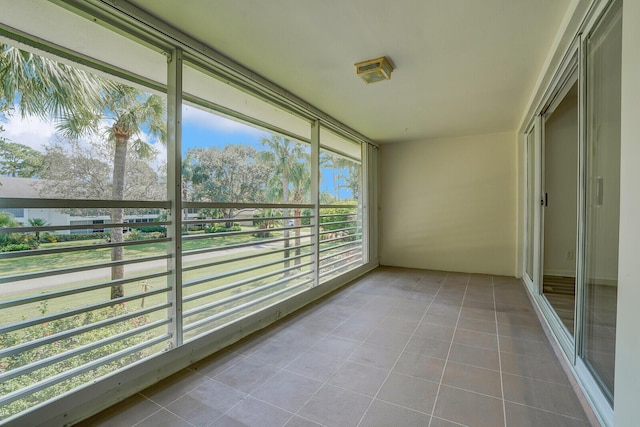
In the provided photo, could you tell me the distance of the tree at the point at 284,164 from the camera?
378 centimetres

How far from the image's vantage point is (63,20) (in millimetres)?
1541

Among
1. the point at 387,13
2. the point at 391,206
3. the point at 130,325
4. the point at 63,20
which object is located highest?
the point at 387,13

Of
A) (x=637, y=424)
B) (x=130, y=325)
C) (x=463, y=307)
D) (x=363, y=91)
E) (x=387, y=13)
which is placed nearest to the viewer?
(x=637, y=424)

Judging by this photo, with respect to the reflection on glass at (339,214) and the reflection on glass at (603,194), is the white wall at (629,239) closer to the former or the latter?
the reflection on glass at (603,194)

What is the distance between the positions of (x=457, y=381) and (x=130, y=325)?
2113 mm

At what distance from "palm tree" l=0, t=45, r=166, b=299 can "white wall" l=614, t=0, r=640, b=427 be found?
7.96 ft

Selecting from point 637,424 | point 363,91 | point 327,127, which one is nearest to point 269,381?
point 637,424

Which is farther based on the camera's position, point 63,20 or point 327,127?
point 327,127

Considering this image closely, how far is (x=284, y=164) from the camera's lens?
411 cm

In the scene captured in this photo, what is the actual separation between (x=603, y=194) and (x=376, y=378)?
160 centimetres

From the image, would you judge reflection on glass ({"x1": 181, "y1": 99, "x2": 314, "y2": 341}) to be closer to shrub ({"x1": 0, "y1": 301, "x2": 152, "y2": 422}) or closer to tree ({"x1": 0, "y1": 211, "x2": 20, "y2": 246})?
shrub ({"x1": 0, "y1": 301, "x2": 152, "y2": 422})

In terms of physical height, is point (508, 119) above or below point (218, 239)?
above

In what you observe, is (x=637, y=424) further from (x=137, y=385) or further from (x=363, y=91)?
(x=363, y=91)

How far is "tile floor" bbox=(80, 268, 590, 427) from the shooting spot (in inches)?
57.6
